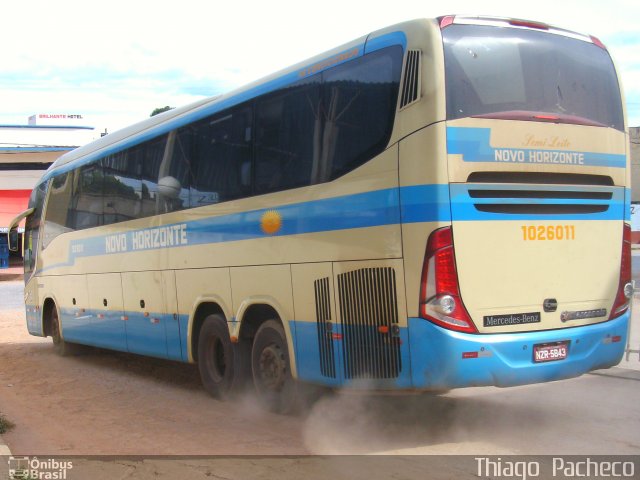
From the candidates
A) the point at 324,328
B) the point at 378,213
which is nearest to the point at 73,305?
the point at 324,328

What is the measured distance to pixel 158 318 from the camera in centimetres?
1036

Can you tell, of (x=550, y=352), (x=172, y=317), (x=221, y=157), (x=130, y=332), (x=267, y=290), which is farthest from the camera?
(x=130, y=332)

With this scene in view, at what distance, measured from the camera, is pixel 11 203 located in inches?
1670

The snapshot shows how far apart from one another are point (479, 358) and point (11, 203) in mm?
40961

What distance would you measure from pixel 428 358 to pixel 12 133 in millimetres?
52529

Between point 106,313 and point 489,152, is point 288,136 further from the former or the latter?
point 106,313

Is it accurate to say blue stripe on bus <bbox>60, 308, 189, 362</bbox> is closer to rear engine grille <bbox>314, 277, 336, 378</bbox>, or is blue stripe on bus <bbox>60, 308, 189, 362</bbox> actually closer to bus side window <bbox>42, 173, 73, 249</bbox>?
bus side window <bbox>42, 173, 73, 249</bbox>

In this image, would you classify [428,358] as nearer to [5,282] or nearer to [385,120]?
[385,120]

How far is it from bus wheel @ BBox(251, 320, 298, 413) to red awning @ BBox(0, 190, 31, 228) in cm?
3739

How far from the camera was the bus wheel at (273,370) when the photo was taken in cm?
783

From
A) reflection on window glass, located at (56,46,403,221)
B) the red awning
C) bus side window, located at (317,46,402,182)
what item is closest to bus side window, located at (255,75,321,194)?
reflection on window glass, located at (56,46,403,221)

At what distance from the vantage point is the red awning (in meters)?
42.1
